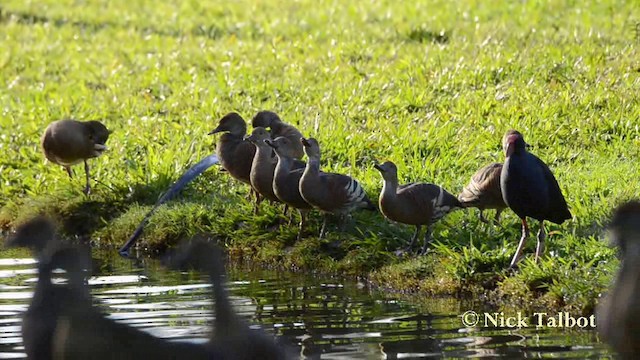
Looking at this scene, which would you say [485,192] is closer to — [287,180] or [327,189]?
[327,189]

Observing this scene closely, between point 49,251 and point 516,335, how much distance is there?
2.88 meters

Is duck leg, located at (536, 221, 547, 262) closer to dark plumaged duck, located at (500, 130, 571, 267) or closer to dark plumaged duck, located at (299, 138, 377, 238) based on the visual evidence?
dark plumaged duck, located at (500, 130, 571, 267)

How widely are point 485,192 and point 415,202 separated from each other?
0.52m

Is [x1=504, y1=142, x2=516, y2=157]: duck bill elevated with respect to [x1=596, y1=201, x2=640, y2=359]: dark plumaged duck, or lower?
elevated

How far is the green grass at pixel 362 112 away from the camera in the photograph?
10477mm

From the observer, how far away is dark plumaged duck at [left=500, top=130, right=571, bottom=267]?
380 inches

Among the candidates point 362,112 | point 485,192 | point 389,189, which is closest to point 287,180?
point 389,189

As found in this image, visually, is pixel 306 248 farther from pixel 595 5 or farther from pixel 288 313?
pixel 595 5

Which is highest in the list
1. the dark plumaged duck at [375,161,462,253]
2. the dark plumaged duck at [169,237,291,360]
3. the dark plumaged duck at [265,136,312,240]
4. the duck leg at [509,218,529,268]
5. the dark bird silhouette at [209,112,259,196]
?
the dark bird silhouette at [209,112,259,196]

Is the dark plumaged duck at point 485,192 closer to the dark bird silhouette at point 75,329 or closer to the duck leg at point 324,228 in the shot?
the duck leg at point 324,228

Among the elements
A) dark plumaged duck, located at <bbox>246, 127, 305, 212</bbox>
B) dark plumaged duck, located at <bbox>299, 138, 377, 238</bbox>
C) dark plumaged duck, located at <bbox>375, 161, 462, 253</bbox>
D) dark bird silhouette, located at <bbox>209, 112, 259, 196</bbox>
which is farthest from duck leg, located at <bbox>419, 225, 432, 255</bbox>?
dark bird silhouette, located at <bbox>209, 112, 259, 196</bbox>

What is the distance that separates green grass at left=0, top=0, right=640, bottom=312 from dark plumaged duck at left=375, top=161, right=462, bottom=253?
0.78 feet

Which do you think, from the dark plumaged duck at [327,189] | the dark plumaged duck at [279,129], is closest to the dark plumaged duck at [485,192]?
the dark plumaged duck at [327,189]

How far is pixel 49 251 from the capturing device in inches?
330
